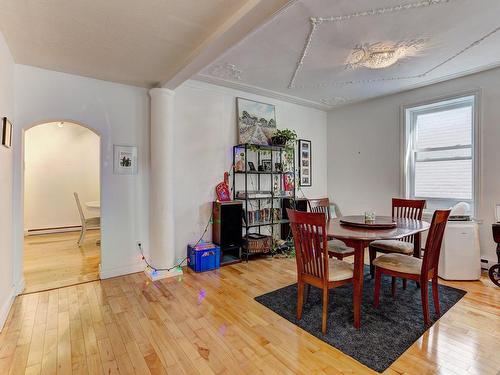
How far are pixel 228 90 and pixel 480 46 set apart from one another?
305 cm

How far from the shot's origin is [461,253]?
10.5 feet

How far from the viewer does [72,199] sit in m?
6.22

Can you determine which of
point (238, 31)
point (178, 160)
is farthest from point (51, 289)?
point (238, 31)

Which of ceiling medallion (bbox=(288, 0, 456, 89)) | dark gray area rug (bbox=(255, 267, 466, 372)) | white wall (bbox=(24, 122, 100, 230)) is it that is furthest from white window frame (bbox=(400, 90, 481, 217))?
white wall (bbox=(24, 122, 100, 230))

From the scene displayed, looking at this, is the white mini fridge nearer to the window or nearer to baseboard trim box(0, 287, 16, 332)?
the window

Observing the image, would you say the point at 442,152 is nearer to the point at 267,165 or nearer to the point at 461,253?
the point at 461,253

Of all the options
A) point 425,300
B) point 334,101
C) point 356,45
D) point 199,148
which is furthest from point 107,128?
point 425,300

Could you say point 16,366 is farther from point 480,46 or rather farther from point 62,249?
point 480,46

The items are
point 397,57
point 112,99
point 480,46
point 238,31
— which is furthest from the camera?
point 112,99

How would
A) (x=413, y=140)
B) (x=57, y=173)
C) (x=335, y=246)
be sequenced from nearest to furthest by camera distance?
(x=335, y=246)
(x=413, y=140)
(x=57, y=173)

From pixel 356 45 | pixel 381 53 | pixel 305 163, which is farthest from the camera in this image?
pixel 305 163

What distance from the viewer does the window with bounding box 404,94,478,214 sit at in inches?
147

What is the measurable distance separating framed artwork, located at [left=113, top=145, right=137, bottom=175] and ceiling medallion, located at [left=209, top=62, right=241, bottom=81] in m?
1.45

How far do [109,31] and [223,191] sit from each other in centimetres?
236
